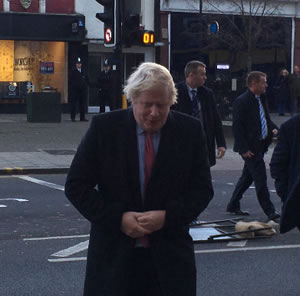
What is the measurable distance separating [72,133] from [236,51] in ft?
40.5

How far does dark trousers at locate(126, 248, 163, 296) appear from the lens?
402cm

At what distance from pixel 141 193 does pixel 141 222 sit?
169 mm

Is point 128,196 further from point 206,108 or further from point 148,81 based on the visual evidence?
point 206,108

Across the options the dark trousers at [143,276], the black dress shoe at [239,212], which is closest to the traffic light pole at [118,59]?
the black dress shoe at [239,212]

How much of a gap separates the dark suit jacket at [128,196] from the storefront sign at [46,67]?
84.4ft

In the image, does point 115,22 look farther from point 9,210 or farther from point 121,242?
point 121,242

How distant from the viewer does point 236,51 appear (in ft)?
106

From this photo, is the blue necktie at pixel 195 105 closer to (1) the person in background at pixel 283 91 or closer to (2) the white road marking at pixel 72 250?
(2) the white road marking at pixel 72 250

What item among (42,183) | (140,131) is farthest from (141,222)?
(42,183)

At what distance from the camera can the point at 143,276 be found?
4.04 metres

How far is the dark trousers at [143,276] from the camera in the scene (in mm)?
4016

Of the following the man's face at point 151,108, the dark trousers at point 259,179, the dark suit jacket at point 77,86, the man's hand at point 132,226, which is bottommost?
the dark trousers at point 259,179

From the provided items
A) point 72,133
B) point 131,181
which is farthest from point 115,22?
point 131,181

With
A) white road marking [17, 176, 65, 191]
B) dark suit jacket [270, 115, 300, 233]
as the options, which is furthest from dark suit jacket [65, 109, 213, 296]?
white road marking [17, 176, 65, 191]
